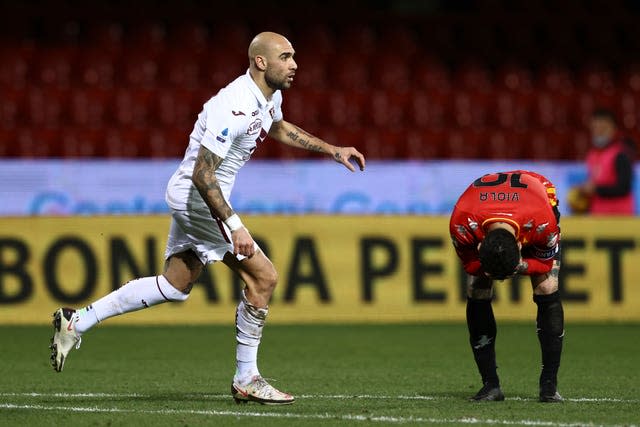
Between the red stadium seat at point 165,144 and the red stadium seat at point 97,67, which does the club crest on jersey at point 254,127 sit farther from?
the red stadium seat at point 97,67

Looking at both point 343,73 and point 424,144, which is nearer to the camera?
point 424,144

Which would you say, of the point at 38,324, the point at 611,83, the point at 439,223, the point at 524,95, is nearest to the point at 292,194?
the point at 439,223

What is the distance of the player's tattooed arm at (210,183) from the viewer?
Result: 246 inches

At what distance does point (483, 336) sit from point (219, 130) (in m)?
1.79

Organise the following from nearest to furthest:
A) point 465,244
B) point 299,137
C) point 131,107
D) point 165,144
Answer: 1. point 465,244
2. point 299,137
3. point 165,144
4. point 131,107

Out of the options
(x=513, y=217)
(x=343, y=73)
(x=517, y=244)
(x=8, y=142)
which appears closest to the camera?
(x=517, y=244)

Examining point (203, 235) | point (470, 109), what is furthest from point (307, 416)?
point (470, 109)

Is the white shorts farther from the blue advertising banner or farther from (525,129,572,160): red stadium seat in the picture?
(525,129,572,160): red stadium seat

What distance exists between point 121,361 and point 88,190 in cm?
463

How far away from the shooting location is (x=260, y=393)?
254 inches

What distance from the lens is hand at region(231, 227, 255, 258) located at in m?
6.19

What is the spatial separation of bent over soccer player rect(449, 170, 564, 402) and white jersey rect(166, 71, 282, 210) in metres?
1.15

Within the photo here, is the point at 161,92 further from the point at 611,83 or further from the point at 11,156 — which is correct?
the point at 611,83

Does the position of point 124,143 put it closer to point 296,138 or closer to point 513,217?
point 296,138
